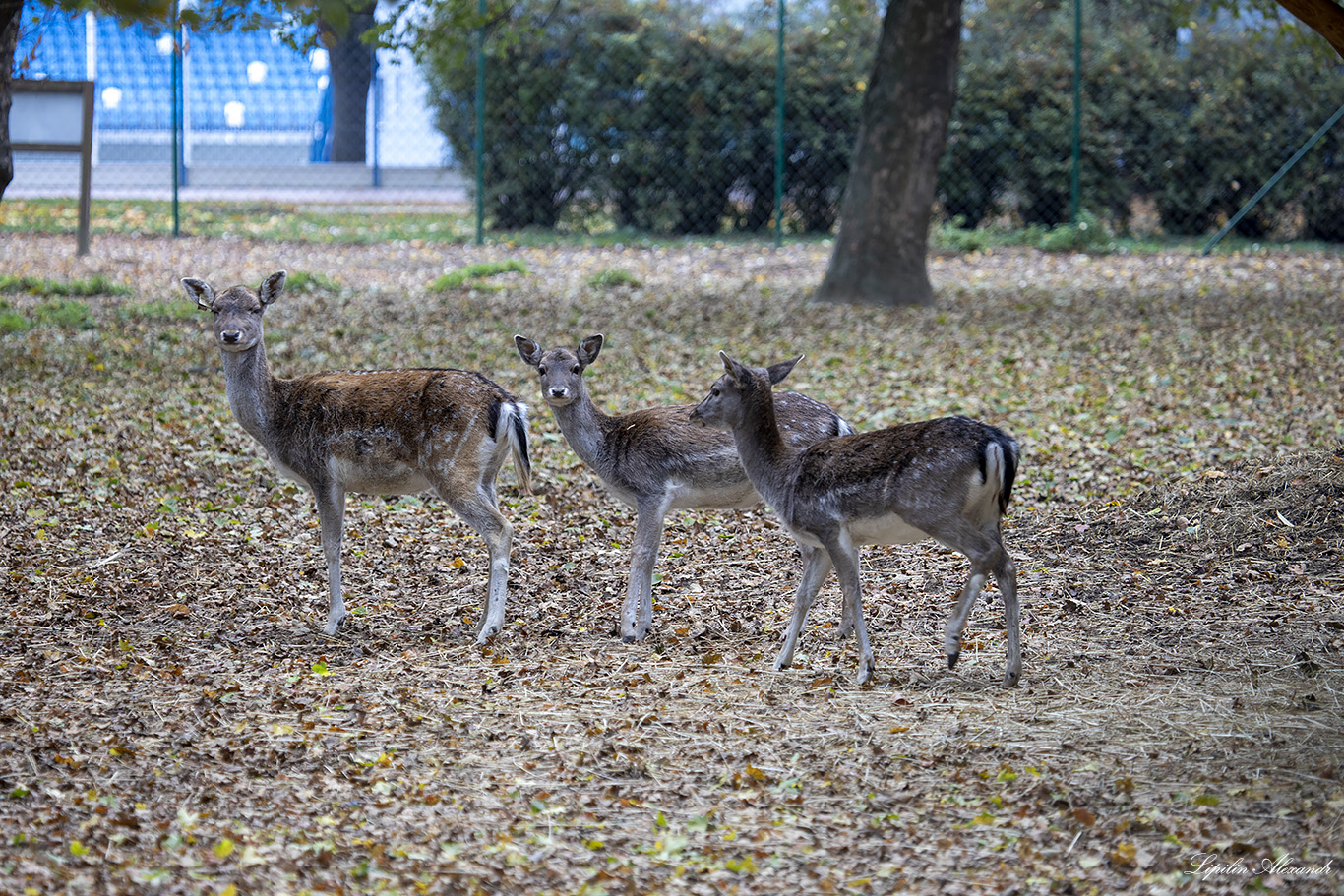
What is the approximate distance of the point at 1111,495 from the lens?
7.89m

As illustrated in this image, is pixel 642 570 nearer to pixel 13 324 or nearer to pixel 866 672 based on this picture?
pixel 866 672

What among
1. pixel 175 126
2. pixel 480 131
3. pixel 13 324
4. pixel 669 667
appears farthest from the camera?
pixel 480 131

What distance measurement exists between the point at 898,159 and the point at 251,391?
340 inches

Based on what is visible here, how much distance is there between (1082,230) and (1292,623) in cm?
1248

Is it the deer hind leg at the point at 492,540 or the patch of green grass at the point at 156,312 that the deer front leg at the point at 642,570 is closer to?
the deer hind leg at the point at 492,540

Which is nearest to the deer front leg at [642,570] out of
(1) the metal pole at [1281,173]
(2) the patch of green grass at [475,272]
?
Result: (2) the patch of green grass at [475,272]

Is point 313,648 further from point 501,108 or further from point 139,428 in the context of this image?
point 501,108

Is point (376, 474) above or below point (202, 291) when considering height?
below

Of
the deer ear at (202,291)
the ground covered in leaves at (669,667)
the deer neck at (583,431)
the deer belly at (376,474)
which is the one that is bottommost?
the ground covered in leaves at (669,667)

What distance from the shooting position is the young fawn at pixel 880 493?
513 cm

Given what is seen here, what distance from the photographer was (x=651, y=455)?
6.21 m

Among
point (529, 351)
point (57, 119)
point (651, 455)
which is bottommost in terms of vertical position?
point (651, 455)

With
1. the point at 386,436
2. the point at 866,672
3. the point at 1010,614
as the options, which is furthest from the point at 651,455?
the point at 1010,614

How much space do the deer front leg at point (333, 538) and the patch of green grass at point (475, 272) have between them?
821 cm
